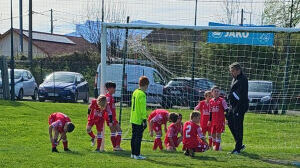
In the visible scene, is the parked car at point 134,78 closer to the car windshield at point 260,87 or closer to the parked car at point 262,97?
the parked car at point 262,97

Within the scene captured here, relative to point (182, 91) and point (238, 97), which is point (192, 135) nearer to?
point (238, 97)

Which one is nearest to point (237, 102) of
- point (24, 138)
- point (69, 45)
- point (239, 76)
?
point (239, 76)

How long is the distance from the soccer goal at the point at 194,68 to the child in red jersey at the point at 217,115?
237 centimetres

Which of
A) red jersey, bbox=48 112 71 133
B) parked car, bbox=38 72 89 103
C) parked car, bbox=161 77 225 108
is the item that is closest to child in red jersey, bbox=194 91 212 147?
red jersey, bbox=48 112 71 133

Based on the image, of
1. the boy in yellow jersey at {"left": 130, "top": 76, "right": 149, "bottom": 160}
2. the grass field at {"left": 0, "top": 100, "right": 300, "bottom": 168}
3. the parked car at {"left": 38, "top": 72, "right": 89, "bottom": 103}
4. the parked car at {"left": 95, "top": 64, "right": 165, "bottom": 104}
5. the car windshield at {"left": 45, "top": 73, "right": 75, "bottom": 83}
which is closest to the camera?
the grass field at {"left": 0, "top": 100, "right": 300, "bottom": 168}

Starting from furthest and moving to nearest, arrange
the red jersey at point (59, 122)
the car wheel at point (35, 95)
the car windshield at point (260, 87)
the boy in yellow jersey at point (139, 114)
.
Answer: the car wheel at point (35, 95) → the car windshield at point (260, 87) → the red jersey at point (59, 122) → the boy in yellow jersey at point (139, 114)

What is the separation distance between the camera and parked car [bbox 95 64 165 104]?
50.2ft

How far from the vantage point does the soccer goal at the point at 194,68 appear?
48.6ft

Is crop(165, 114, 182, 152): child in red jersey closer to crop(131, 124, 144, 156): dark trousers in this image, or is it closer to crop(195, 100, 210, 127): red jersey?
crop(195, 100, 210, 127): red jersey

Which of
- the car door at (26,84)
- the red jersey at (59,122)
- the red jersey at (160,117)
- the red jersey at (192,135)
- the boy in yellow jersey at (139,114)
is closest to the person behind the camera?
the boy in yellow jersey at (139,114)

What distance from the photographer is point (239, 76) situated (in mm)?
10156

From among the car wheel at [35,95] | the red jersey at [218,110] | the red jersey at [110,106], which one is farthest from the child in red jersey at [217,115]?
the car wheel at [35,95]

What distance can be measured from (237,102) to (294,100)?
845 cm

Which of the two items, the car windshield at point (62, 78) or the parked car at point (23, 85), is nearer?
the parked car at point (23, 85)
